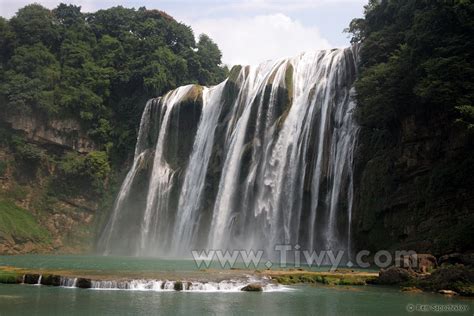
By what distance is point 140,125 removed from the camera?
5522 cm

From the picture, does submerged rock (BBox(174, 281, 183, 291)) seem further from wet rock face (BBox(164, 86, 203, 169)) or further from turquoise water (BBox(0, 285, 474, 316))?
wet rock face (BBox(164, 86, 203, 169))

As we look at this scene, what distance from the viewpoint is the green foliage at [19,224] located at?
48.8m

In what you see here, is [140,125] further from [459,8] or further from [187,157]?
[459,8]

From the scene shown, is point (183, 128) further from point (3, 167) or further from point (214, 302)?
point (214, 302)

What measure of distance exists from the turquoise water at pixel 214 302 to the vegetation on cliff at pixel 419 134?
311 inches

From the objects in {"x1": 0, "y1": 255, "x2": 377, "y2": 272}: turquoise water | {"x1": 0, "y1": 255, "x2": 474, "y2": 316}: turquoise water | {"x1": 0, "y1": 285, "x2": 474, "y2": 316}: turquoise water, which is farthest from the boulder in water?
{"x1": 0, "y1": 255, "x2": 377, "y2": 272}: turquoise water

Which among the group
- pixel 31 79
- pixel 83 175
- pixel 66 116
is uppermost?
pixel 31 79

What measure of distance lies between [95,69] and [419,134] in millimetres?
37133

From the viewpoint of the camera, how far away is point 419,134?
30359 mm

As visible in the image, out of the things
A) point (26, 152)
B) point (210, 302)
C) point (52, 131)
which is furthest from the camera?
point (52, 131)

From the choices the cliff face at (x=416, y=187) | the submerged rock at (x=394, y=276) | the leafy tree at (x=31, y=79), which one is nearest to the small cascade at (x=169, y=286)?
the submerged rock at (x=394, y=276)

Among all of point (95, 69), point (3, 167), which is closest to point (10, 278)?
point (3, 167)

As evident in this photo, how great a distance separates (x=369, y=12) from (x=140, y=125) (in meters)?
24.8

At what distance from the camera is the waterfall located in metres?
35.2
